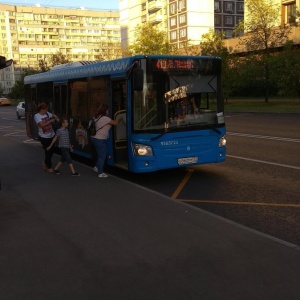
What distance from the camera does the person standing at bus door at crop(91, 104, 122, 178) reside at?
8.87 meters

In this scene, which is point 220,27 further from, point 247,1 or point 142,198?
point 142,198

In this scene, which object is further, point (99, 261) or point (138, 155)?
point (138, 155)

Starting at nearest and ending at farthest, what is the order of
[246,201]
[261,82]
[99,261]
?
1. [99,261]
2. [246,201]
3. [261,82]

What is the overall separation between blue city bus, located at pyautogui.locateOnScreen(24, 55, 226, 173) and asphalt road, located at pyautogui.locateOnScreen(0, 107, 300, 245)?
517 mm

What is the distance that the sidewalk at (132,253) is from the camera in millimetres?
3863

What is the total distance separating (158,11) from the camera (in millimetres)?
96062

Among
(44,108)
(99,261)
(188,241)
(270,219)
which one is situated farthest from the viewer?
(44,108)

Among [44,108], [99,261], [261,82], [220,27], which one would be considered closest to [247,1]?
[261,82]

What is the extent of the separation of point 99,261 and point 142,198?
274 centimetres

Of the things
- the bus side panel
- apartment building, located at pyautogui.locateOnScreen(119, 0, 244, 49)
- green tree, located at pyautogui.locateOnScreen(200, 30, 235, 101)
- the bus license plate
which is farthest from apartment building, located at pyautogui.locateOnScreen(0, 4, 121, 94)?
the bus license plate

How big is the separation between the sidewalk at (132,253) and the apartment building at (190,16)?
254ft

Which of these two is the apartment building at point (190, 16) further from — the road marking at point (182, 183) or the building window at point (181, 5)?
the road marking at point (182, 183)

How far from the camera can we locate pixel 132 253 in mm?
4742

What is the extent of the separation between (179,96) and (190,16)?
81.8 metres
